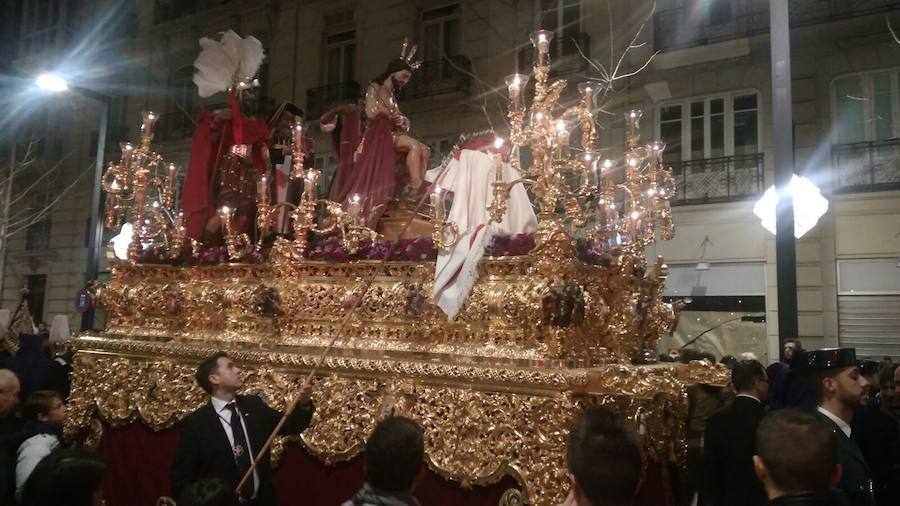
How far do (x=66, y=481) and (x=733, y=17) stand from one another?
13.5 meters

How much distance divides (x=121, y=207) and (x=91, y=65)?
59.4 feet

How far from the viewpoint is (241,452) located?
4262mm

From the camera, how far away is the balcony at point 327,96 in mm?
16547

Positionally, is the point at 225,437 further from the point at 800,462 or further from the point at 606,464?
the point at 800,462

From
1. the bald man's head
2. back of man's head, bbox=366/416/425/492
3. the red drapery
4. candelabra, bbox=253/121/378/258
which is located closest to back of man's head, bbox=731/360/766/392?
the red drapery

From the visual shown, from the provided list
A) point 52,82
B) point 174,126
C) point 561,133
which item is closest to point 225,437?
point 561,133

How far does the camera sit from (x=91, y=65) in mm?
22641

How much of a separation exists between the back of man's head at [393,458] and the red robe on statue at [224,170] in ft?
17.3

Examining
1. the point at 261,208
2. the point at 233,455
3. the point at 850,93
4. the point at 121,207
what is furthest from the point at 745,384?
the point at 850,93

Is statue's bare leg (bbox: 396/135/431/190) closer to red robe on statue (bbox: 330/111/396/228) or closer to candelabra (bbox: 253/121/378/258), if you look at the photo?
red robe on statue (bbox: 330/111/396/228)

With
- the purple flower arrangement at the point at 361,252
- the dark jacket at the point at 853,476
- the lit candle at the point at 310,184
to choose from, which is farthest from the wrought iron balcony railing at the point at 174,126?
the dark jacket at the point at 853,476

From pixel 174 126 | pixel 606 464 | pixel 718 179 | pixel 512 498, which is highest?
pixel 174 126

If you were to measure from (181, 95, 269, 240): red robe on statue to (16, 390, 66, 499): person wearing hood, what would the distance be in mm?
3194

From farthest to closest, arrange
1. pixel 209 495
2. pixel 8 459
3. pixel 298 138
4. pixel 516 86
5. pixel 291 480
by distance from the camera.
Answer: pixel 298 138 < pixel 291 480 < pixel 516 86 < pixel 8 459 < pixel 209 495
